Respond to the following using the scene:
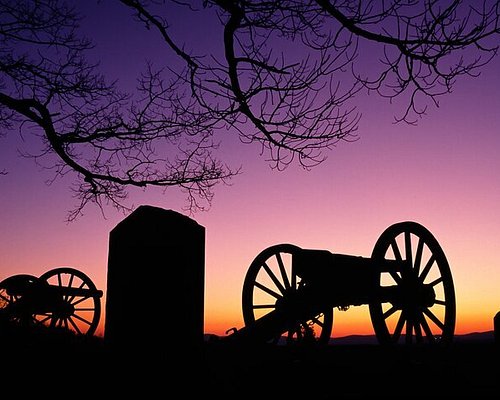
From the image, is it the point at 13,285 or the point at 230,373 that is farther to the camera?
the point at 13,285

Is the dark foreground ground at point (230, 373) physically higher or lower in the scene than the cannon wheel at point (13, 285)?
lower

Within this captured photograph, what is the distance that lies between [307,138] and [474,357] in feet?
10.2

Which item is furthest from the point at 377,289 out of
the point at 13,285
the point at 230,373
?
the point at 13,285

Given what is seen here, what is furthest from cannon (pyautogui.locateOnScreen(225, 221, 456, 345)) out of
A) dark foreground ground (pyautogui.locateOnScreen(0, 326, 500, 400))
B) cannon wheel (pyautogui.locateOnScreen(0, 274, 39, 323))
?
cannon wheel (pyautogui.locateOnScreen(0, 274, 39, 323))

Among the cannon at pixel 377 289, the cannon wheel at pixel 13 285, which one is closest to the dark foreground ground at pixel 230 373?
the cannon at pixel 377 289

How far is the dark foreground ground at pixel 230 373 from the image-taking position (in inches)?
130

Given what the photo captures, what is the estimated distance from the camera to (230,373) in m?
4.14

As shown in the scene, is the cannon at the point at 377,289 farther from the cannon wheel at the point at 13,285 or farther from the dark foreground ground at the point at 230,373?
the cannon wheel at the point at 13,285

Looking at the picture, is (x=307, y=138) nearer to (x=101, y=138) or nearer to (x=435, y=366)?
(x=435, y=366)

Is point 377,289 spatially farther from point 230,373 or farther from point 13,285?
point 13,285

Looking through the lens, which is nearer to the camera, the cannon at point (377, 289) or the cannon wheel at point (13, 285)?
the cannon at point (377, 289)

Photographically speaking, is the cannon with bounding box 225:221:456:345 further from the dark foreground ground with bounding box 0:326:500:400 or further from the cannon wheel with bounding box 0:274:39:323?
the cannon wheel with bounding box 0:274:39:323

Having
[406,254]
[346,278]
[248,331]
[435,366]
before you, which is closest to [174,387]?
[248,331]

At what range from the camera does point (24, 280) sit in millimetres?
13133
